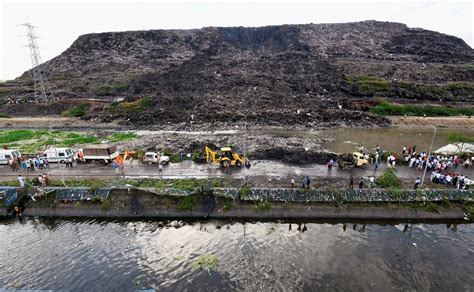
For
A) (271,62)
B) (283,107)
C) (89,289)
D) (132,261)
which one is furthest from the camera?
(271,62)

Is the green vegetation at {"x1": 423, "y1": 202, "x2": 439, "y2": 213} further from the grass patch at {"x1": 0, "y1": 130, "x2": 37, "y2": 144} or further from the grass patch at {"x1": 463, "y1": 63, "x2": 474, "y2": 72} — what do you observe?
the grass patch at {"x1": 463, "y1": 63, "x2": 474, "y2": 72}

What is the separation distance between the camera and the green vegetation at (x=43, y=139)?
4335 cm

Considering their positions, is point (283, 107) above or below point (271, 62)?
below

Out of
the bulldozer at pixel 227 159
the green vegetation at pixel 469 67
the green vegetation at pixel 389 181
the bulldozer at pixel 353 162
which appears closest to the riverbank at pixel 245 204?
the green vegetation at pixel 389 181

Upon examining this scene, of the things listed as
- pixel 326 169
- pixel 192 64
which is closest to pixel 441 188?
pixel 326 169

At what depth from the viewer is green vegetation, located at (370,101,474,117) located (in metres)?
65.9

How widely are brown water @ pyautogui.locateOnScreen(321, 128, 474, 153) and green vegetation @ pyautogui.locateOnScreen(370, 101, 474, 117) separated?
11.3 meters

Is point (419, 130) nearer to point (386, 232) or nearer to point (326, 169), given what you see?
point (326, 169)

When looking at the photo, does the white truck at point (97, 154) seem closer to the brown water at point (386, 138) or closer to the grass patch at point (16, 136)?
the grass patch at point (16, 136)

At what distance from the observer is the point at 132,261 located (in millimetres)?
20359

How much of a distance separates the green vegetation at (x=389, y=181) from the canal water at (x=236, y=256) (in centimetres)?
394

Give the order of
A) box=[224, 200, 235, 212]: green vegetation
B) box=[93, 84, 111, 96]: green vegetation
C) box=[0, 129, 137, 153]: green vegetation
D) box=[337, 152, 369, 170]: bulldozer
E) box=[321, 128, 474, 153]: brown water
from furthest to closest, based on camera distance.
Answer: box=[93, 84, 111, 96]: green vegetation < box=[321, 128, 474, 153]: brown water < box=[0, 129, 137, 153]: green vegetation < box=[337, 152, 369, 170]: bulldozer < box=[224, 200, 235, 212]: green vegetation

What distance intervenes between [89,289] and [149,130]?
41054 mm

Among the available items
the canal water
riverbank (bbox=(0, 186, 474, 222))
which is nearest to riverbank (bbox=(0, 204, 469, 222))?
riverbank (bbox=(0, 186, 474, 222))
